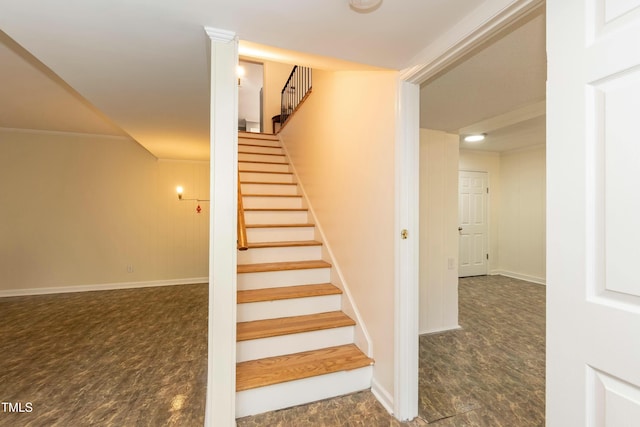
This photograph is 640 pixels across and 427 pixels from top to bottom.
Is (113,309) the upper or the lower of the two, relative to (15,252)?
lower

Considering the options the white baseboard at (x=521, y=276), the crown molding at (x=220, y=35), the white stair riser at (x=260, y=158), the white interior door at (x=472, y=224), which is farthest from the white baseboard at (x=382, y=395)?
the white baseboard at (x=521, y=276)

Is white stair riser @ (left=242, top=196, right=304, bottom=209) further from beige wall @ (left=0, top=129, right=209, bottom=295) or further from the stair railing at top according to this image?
beige wall @ (left=0, top=129, right=209, bottom=295)

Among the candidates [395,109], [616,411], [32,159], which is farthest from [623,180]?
[32,159]

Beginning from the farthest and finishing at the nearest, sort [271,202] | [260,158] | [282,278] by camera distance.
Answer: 1. [260,158]
2. [271,202]
3. [282,278]

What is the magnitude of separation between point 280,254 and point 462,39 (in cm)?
217

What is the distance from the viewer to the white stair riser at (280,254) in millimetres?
2715

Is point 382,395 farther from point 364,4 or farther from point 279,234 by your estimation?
point 364,4

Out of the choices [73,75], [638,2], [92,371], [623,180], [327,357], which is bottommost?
[92,371]

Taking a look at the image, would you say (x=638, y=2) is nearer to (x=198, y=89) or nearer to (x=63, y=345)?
(x=198, y=89)

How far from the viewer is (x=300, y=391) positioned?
6.07ft

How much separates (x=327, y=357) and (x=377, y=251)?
821mm

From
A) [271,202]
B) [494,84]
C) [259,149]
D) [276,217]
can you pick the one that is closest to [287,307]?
[276,217]

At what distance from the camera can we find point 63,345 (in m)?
2.72

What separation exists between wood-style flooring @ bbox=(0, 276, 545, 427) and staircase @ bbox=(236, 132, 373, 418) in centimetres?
13
